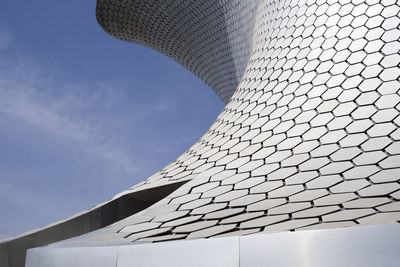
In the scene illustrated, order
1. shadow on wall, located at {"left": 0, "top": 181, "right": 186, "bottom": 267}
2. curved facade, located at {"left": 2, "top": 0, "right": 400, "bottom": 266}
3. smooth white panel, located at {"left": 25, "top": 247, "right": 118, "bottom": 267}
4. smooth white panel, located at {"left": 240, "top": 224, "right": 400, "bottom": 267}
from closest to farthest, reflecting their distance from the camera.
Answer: smooth white panel, located at {"left": 240, "top": 224, "right": 400, "bottom": 267}
smooth white panel, located at {"left": 25, "top": 247, "right": 118, "bottom": 267}
curved facade, located at {"left": 2, "top": 0, "right": 400, "bottom": 266}
shadow on wall, located at {"left": 0, "top": 181, "right": 186, "bottom": 267}

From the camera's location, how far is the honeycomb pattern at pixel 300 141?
4160 millimetres

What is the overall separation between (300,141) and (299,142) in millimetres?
19

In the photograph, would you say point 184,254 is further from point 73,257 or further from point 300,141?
point 300,141

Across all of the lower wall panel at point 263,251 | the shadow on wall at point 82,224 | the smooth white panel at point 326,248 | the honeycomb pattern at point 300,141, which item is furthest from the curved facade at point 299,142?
the smooth white panel at point 326,248

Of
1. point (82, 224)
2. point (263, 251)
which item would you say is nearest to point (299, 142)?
point (263, 251)

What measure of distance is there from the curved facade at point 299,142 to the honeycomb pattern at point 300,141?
0.05 ft

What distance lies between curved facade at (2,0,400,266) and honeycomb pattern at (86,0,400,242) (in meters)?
0.01

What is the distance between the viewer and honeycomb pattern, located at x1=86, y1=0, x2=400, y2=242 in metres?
4.16

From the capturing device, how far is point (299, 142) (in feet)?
18.5

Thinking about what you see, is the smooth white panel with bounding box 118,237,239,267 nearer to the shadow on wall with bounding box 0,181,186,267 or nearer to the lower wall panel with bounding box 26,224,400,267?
the lower wall panel with bounding box 26,224,400,267

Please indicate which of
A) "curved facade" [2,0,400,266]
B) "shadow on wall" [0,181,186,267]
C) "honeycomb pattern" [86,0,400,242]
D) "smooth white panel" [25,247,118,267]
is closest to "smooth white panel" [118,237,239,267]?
"smooth white panel" [25,247,118,267]

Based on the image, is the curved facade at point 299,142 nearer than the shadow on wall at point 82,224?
Yes

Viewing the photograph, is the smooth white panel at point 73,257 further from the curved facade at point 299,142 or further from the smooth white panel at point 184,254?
the curved facade at point 299,142

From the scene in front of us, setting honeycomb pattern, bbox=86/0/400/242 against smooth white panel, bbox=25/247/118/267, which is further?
honeycomb pattern, bbox=86/0/400/242
